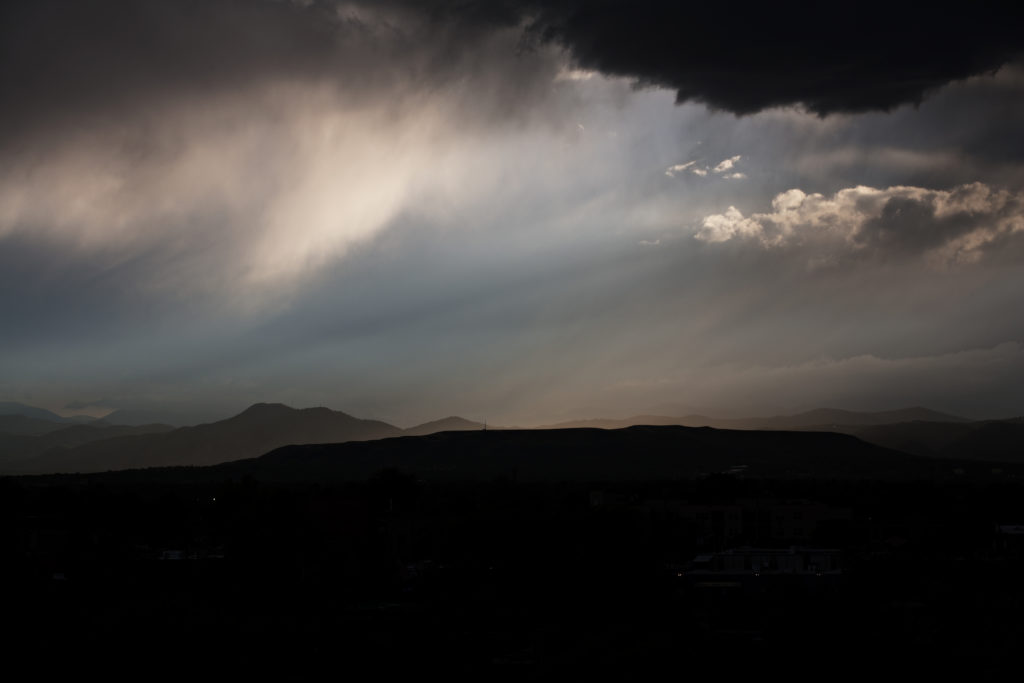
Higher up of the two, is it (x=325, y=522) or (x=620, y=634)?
(x=325, y=522)

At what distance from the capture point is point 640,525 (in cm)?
8150

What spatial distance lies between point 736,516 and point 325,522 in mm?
41292

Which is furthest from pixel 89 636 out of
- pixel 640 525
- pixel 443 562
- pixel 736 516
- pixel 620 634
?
pixel 736 516

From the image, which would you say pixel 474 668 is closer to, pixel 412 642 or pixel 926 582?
pixel 412 642

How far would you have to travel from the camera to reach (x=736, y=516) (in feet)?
334

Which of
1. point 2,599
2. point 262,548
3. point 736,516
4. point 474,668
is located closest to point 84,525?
point 262,548

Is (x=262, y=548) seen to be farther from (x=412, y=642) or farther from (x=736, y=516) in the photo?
(x=736, y=516)

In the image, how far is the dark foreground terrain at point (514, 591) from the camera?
46.3m

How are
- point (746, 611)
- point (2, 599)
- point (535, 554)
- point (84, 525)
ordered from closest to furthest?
point (746, 611) → point (2, 599) → point (535, 554) → point (84, 525)

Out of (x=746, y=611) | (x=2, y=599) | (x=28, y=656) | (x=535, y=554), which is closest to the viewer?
(x=28, y=656)

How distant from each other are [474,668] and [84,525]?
6557 centimetres

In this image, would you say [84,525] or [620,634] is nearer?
[620,634]

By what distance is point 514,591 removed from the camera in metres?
65.4

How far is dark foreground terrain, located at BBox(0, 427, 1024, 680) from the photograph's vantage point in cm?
4634
